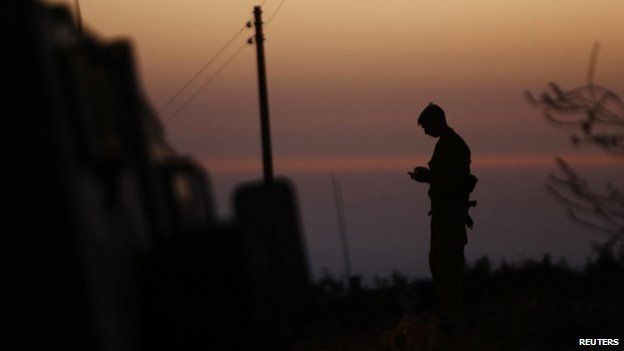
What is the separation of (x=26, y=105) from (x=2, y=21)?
0.23 metres

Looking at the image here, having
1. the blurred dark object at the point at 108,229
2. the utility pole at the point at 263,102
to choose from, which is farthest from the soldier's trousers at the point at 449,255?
the utility pole at the point at 263,102

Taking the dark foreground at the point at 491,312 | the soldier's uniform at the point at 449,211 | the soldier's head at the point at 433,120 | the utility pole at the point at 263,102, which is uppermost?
the utility pole at the point at 263,102

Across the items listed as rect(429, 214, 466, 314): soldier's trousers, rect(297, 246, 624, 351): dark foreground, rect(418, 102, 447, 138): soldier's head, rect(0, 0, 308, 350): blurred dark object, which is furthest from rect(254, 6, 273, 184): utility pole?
rect(0, 0, 308, 350): blurred dark object

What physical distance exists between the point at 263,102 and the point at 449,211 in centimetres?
1519

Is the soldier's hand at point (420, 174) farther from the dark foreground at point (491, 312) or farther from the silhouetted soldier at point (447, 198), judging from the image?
the dark foreground at point (491, 312)

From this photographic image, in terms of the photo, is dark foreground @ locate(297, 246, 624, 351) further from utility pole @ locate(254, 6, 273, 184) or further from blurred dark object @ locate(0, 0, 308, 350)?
utility pole @ locate(254, 6, 273, 184)

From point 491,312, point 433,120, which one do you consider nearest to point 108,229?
point 433,120

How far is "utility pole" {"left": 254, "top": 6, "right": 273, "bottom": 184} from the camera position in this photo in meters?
25.7

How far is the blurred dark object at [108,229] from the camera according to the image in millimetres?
3324

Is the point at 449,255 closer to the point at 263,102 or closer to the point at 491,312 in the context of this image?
the point at 491,312

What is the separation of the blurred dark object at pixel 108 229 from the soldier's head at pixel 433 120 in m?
5.51

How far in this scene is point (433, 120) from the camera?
1069 cm

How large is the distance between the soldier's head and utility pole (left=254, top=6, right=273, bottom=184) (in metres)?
14.6

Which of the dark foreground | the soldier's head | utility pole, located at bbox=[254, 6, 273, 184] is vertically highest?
utility pole, located at bbox=[254, 6, 273, 184]
